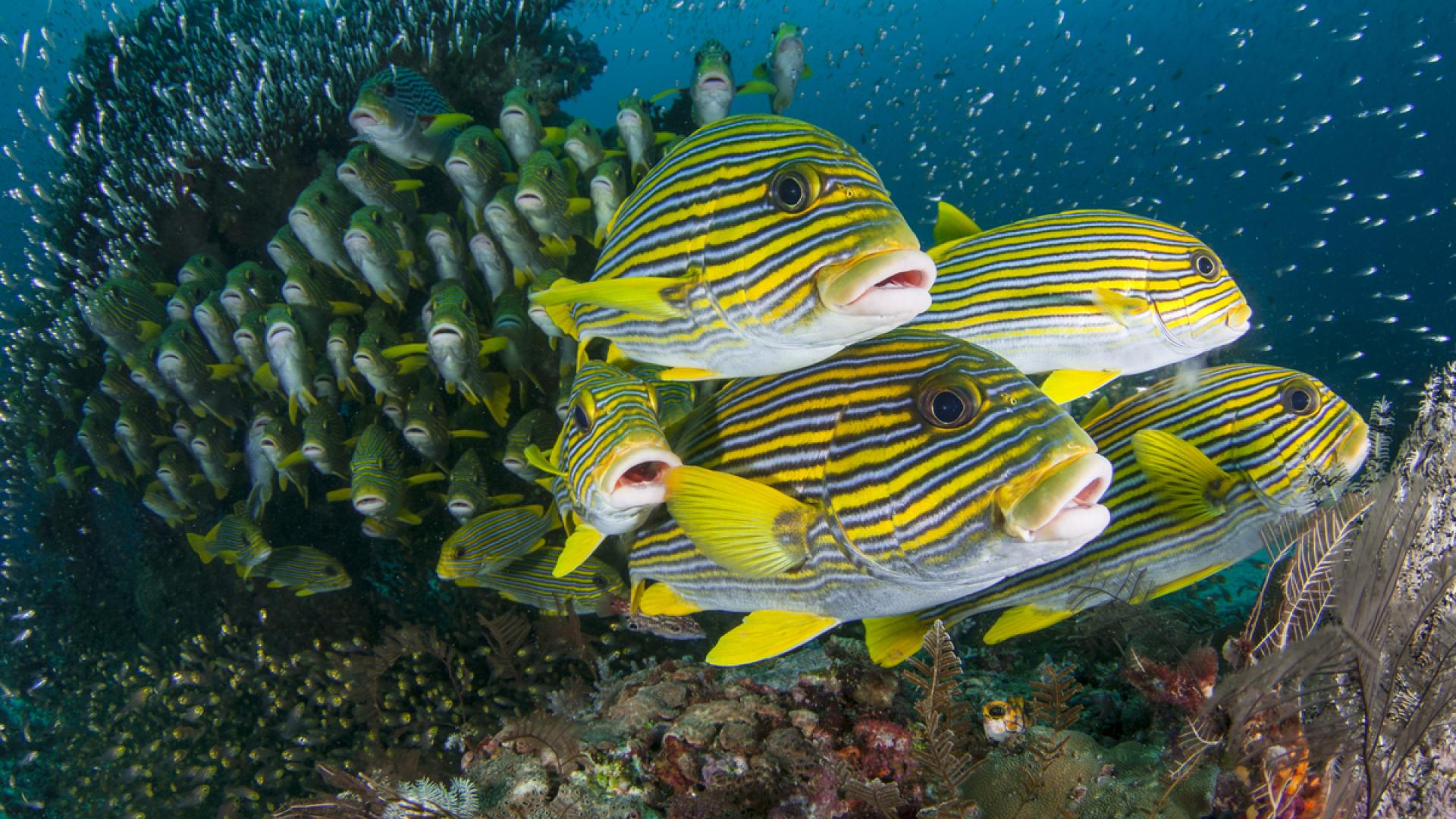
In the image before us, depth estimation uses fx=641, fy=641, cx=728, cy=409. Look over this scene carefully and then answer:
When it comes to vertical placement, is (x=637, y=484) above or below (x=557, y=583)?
above

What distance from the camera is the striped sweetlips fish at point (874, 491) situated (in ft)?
4.79

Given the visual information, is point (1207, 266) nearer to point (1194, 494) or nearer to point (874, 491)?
point (1194, 494)

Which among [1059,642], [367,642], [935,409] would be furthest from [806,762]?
[367,642]

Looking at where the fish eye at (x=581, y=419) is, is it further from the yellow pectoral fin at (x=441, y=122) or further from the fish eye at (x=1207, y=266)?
the yellow pectoral fin at (x=441, y=122)

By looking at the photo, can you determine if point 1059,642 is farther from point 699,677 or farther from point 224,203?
point 224,203

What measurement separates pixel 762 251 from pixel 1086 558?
68.4 inches

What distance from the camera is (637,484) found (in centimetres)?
182

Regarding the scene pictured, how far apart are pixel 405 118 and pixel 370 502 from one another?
9.74ft

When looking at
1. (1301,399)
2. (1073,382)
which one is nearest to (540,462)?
→ (1073,382)

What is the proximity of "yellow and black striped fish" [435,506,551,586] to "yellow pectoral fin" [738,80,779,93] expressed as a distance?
13.1ft

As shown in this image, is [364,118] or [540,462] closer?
[540,462]

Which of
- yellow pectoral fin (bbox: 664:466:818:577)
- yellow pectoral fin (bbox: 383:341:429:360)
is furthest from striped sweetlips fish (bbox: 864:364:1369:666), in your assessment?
yellow pectoral fin (bbox: 383:341:429:360)

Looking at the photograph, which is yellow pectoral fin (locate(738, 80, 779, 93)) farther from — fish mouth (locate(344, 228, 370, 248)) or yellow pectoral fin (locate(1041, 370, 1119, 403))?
yellow pectoral fin (locate(1041, 370, 1119, 403))

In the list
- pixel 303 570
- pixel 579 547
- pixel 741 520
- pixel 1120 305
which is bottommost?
pixel 303 570
